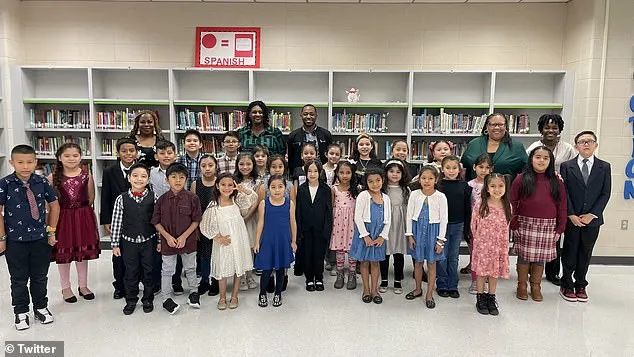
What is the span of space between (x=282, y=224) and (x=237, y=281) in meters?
0.56

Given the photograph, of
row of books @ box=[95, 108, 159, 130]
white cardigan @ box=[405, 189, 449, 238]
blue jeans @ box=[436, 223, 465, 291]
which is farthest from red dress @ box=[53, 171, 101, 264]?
blue jeans @ box=[436, 223, 465, 291]

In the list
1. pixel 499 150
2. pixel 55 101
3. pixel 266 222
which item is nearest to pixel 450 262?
pixel 499 150

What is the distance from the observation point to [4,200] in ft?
9.44

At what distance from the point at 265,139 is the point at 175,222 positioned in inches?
54.0

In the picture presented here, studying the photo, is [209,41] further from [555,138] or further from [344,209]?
[555,138]

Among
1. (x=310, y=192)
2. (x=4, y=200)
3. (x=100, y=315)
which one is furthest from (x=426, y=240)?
(x=4, y=200)

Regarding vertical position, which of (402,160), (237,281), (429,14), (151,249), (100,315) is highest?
(429,14)

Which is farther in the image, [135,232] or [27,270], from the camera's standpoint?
[135,232]

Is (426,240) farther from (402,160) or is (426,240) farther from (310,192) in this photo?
(310,192)

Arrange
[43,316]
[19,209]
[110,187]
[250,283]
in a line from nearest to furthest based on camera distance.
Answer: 1. [19,209]
2. [43,316]
3. [110,187]
4. [250,283]

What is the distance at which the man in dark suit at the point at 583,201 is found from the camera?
3.50 meters

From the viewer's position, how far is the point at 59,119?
212 inches

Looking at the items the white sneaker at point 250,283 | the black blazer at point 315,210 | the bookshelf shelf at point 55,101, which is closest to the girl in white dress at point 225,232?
the white sneaker at point 250,283

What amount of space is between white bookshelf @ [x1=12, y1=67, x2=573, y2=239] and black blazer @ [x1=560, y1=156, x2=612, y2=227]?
6.07 feet
